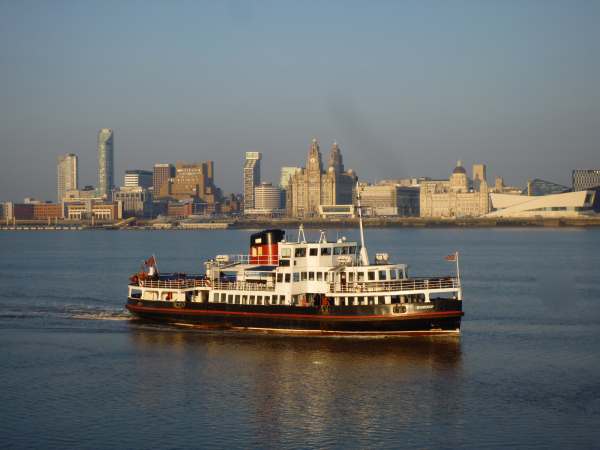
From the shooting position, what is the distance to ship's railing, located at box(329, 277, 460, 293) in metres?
35.6

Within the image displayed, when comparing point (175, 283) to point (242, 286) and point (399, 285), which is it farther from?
point (399, 285)

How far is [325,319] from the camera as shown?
36656mm

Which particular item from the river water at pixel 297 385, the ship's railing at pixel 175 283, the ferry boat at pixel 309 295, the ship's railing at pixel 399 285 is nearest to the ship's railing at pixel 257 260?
the ferry boat at pixel 309 295

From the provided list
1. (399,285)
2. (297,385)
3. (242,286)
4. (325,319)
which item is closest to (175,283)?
(242,286)

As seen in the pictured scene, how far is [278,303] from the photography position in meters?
37.9

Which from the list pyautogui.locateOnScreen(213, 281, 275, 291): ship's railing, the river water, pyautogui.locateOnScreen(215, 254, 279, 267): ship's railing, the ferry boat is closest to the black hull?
the ferry boat

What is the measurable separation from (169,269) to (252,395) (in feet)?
147

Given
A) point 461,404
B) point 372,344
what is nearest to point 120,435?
point 461,404

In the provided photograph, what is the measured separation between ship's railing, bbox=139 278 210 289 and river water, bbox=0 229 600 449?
2009mm

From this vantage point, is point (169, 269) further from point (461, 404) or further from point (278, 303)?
point (461, 404)

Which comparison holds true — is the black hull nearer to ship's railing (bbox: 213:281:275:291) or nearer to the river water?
the river water

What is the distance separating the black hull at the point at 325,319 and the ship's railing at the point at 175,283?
3.31 ft

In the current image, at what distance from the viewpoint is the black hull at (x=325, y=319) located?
3559 cm

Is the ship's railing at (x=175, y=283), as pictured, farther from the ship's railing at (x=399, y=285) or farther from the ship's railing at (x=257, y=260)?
the ship's railing at (x=399, y=285)
